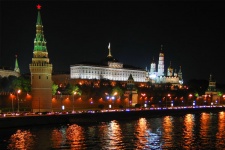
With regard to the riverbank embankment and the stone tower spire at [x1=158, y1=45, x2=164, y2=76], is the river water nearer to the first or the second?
the riverbank embankment

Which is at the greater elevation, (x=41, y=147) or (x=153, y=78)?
(x=153, y=78)

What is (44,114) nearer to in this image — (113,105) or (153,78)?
(113,105)

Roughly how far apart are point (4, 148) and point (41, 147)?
271 centimetres

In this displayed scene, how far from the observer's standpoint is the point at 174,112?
236 ft

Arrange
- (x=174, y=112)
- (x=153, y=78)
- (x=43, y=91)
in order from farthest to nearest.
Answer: (x=153, y=78) → (x=174, y=112) → (x=43, y=91)

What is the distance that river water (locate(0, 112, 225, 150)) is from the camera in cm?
3406

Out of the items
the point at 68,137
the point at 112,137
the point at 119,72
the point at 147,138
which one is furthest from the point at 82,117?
the point at 119,72

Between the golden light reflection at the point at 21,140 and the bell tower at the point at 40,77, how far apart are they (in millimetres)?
14803

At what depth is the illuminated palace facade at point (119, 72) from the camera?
118 m

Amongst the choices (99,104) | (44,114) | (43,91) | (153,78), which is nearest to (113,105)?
(99,104)

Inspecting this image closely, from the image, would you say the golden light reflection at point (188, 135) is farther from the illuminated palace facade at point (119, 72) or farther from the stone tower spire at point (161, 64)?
the stone tower spire at point (161, 64)

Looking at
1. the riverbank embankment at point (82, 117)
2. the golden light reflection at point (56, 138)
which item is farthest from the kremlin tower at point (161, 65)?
the golden light reflection at point (56, 138)

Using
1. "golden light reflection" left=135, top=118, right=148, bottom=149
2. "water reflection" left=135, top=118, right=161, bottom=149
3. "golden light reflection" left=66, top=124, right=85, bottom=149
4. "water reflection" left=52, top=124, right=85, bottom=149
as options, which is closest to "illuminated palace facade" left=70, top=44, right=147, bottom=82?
"golden light reflection" left=135, top=118, right=148, bottom=149

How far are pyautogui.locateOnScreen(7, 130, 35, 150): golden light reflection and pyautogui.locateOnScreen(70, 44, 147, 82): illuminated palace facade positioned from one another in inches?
3004
